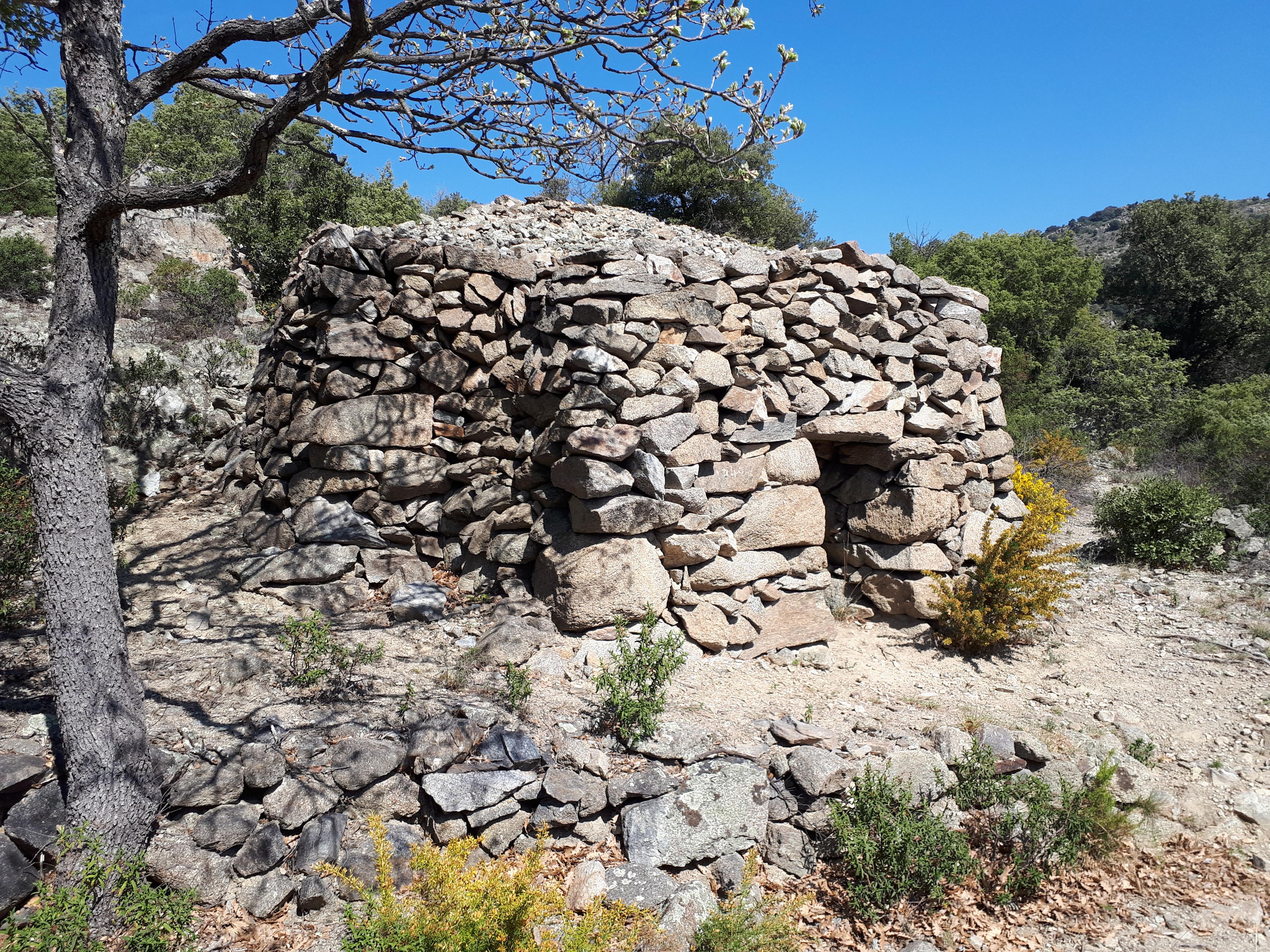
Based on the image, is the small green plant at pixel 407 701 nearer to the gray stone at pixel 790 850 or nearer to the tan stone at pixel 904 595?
the gray stone at pixel 790 850

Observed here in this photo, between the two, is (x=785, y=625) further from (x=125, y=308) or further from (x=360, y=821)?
(x=125, y=308)

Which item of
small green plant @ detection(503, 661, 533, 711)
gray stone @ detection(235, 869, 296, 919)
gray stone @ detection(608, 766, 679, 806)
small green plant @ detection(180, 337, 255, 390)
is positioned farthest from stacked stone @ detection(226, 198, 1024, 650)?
gray stone @ detection(235, 869, 296, 919)

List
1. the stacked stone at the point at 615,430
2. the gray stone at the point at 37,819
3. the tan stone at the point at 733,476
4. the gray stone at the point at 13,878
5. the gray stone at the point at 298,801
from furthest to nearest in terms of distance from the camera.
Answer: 1. the tan stone at the point at 733,476
2. the stacked stone at the point at 615,430
3. the gray stone at the point at 298,801
4. the gray stone at the point at 37,819
5. the gray stone at the point at 13,878

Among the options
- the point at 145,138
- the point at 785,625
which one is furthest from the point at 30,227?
the point at 785,625

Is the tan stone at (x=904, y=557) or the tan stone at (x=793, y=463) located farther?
the tan stone at (x=904, y=557)

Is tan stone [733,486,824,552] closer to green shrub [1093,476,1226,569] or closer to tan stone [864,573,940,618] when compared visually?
tan stone [864,573,940,618]

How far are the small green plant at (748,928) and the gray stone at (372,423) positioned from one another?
3946 mm

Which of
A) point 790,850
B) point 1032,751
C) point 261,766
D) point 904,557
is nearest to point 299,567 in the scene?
point 261,766

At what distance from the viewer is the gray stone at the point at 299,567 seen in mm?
5125

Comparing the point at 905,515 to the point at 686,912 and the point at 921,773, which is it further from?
the point at 686,912

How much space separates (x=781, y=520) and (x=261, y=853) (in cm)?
391

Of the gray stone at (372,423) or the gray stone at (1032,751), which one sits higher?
the gray stone at (372,423)

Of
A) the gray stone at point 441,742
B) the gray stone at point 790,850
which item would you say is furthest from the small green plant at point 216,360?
the gray stone at point 790,850

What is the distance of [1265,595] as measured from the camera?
6121mm
